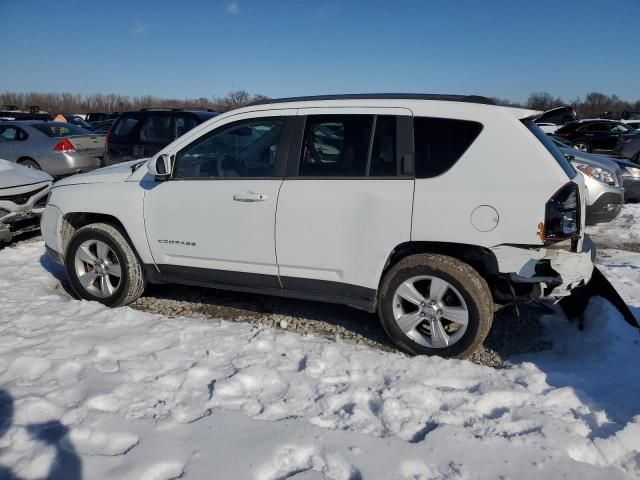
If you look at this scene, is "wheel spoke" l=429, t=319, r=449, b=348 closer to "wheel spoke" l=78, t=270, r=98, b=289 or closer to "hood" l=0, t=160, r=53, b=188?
"wheel spoke" l=78, t=270, r=98, b=289

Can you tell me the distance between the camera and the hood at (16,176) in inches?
250

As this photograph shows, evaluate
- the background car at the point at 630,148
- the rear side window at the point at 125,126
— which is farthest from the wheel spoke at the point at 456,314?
the background car at the point at 630,148

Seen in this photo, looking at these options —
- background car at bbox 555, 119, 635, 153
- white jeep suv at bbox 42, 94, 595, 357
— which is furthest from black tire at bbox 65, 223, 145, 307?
background car at bbox 555, 119, 635, 153

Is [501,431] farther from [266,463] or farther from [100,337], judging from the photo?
[100,337]

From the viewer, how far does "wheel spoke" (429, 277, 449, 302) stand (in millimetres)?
3383

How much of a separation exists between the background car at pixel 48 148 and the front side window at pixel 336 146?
914cm

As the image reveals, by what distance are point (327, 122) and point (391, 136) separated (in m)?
0.51

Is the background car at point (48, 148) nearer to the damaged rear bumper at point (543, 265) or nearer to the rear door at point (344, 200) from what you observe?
the rear door at point (344, 200)

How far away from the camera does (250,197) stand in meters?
3.71

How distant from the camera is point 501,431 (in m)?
2.66

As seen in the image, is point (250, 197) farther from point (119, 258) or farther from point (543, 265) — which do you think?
point (543, 265)

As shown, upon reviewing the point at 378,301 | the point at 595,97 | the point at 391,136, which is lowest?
the point at 378,301

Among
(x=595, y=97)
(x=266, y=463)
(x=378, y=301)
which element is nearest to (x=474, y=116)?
(x=378, y=301)

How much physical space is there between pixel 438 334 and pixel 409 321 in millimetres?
219
